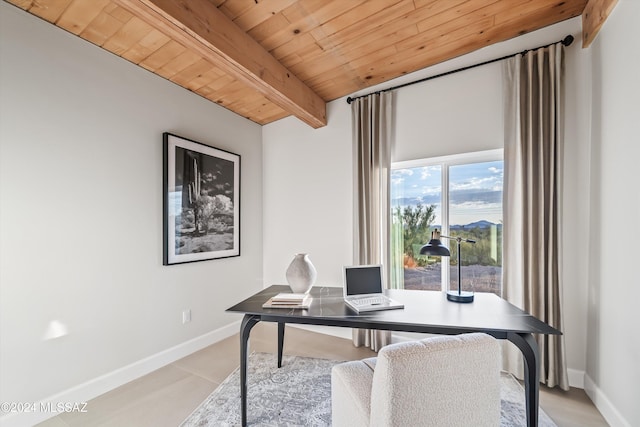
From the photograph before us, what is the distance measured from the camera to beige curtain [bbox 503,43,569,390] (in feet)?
6.64

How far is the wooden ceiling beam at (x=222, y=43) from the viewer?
154cm

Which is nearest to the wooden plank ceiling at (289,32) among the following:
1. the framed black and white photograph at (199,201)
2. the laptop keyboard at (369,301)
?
the framed black and white photograph at (199,201)

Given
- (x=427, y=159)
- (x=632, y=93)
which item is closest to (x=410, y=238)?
(x=427, y=159)

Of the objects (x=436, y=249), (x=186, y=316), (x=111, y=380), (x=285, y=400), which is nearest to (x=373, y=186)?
(x=436, y=249)

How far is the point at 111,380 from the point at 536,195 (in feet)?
11.3

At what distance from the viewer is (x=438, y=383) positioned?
3.20 ft

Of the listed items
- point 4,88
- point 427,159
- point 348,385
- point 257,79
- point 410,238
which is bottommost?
point 348,385

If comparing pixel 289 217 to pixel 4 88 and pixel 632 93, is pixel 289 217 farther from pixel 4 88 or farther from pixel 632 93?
pixel 632 93

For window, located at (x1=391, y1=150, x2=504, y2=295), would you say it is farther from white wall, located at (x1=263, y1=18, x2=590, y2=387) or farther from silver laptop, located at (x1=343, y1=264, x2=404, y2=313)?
silver laptop, located at (x1=343, y1=264, x2=404, y2=313)

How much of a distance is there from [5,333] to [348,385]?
2038 millimetres

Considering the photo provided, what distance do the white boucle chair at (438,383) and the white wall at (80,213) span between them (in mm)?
2094

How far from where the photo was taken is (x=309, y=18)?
191 centimetres

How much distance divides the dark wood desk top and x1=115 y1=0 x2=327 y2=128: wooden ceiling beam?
5.41 ft

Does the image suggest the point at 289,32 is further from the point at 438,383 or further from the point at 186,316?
the point at 186,316
